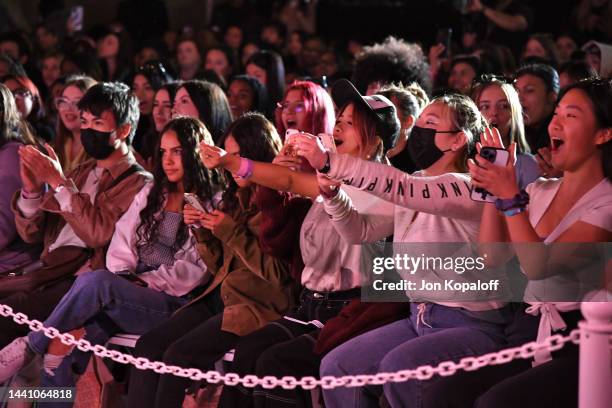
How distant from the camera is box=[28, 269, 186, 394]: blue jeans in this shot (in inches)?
208

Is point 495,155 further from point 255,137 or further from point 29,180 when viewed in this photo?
point 29,180

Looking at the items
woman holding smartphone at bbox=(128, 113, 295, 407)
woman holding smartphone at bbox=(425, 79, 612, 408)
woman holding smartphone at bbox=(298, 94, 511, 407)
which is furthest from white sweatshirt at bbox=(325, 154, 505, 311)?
woman holding smartphone at bbox=(128, 113, 295, 407)

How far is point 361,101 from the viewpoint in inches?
183

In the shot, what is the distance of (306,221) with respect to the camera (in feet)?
16.1

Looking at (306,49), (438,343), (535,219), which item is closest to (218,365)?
(438,343)

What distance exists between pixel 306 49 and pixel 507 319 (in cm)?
593

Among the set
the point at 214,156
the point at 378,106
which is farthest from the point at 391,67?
the point at 214,156

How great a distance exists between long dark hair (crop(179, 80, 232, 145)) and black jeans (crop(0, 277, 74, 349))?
117 cm

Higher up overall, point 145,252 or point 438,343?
point 145,252

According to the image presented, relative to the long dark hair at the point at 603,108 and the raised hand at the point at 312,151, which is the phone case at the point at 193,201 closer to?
the raised hand at the point at 312,151

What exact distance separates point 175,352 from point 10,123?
6.51ft

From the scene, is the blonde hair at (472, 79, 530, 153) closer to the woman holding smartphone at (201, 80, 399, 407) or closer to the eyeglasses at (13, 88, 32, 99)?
the woman holding smartphone at (201, 80, 399, 407)

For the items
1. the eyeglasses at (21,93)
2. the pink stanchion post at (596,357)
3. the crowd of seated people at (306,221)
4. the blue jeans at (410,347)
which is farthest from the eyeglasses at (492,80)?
the eyeglasses at (21,93)

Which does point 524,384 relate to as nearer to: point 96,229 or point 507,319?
point 507,319
